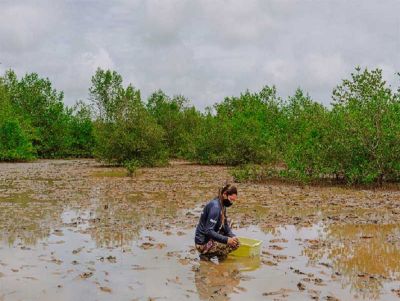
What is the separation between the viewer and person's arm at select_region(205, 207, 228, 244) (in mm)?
8781

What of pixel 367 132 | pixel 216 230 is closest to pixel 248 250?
pixel 216 230

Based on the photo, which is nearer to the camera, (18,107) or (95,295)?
(95,295)

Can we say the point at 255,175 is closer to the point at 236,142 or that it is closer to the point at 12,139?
the point at 236,142

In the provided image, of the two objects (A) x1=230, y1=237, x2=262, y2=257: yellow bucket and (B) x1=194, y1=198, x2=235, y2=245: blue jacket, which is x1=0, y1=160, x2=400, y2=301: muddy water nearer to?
(A) x1=230, y1=237, x2=262, y2=257: yellow bucket

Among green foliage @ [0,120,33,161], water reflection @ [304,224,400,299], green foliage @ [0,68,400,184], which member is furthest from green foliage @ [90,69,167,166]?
water reflection @ [304,224,400,299]

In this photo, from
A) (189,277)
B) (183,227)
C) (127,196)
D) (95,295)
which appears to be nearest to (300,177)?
(127,196)

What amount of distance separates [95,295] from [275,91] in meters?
59.1

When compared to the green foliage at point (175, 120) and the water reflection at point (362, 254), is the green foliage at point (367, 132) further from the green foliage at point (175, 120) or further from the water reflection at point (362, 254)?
the green foliage at point (175, 120)

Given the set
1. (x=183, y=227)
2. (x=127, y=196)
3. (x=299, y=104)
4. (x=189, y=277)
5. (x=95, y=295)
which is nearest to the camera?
(x=95, y=295)

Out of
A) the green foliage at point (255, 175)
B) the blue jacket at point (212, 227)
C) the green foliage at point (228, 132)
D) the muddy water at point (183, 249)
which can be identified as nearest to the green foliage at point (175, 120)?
the green foliage at point (228, 132)

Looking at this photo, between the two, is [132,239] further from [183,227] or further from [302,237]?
[302,237]

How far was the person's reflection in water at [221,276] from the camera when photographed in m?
7.13

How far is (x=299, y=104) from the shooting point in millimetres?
61406

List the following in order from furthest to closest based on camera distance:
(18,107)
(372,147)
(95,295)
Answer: (18,107), (372,147), (95,295)
